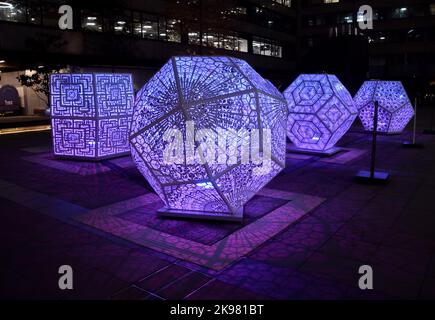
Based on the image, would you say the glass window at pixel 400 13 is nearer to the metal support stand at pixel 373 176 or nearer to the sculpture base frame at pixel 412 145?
the sculpture base frame at pixel 412 145

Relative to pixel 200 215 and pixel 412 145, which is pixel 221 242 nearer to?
pixel 200 215

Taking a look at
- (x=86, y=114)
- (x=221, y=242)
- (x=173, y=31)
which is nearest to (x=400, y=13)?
(x=173, y=31)

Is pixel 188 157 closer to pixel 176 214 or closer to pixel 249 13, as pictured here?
pixel 176 214

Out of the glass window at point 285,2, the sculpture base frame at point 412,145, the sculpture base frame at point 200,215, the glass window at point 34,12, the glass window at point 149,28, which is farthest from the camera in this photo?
the glass window at point 285,2

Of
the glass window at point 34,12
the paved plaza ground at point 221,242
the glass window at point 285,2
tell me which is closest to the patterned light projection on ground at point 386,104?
the paved plaza ground at point 221,242

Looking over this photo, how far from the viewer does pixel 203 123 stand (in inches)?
237

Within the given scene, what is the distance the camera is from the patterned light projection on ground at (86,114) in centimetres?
1168

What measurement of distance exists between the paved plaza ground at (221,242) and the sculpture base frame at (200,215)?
12 centimetres

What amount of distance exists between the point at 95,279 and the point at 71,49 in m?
24.1

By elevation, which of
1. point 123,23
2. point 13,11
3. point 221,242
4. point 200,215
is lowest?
point 221,242

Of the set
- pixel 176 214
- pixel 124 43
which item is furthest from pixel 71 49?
pixel 176 214

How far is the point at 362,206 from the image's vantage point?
24.8ft

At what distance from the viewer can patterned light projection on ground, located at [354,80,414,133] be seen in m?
17.4

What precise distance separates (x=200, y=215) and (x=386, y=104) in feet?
44.3
